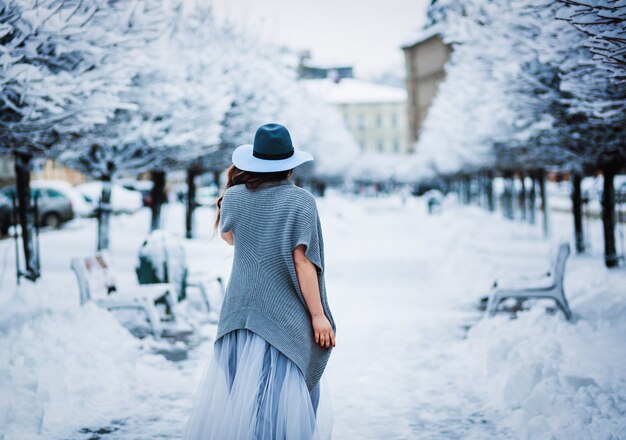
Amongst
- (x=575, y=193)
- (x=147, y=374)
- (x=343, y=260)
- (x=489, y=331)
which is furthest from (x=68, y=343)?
(x=575, y=193)

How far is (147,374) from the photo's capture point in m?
6.30

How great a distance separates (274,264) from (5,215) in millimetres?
23199

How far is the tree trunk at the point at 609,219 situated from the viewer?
1213 cm

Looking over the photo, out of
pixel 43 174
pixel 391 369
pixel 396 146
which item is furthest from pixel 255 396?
pixel 396 146

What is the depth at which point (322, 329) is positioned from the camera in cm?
339

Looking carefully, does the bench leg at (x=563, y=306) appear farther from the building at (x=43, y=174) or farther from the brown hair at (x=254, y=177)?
the building at (x=43, y=174)

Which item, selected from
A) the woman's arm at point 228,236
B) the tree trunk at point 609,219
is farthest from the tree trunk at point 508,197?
the woman's arm at point 228,236

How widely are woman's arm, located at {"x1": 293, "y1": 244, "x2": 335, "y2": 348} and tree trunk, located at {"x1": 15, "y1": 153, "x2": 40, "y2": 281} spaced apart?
894cm

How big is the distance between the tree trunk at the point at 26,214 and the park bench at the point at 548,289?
7.20 metres

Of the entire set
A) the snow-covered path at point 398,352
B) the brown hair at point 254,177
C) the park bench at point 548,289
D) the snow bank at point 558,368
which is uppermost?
the brown hair at point 254,177

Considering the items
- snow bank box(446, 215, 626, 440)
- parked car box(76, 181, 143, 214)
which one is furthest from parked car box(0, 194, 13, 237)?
snow bank box(446, 215, 626, 440)

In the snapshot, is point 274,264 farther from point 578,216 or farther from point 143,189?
point 143,189

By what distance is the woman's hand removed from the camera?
338 centimetres

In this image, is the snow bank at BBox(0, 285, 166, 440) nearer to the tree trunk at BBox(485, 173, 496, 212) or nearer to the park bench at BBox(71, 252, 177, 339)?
the park bench at BBox(71, 252, 177, 339)
